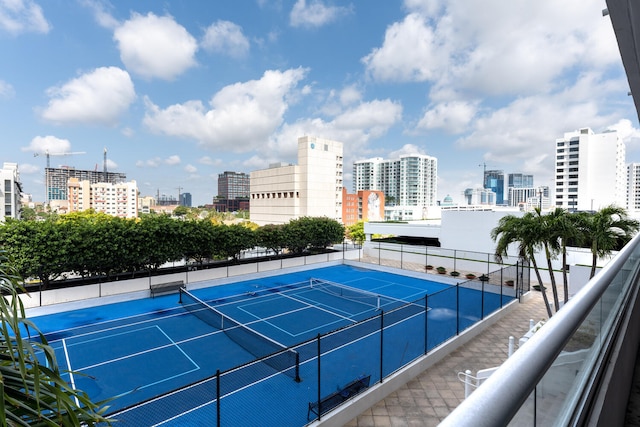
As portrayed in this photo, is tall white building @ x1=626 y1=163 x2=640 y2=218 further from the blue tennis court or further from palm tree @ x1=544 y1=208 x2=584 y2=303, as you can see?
the blue tennis court

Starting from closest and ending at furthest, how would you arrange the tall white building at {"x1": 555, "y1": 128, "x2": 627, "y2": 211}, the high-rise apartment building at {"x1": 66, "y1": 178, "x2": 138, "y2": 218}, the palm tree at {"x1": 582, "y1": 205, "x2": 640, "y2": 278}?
the palm tree at {"x1": 582, "y1": 205, "x2": 640, "y2": 278}, the tall white building at {"x1": 555, "y1": 128, "x2": 627, "y2": 211}, the high-rise apartment building at {"x1": 66, "y1": 178, "x2": 138, "y2": 218}

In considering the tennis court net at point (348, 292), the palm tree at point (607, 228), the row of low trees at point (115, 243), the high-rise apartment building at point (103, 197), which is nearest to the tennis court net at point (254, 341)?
the row of low trees at point (115, 243)

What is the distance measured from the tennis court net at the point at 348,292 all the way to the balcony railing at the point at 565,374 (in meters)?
17.5

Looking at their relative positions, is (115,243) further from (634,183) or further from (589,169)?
(634,183)

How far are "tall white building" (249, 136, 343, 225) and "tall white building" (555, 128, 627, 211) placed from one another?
5875 centimetres

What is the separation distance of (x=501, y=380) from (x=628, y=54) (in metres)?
5.18

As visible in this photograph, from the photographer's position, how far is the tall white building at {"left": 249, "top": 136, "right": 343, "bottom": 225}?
82.4 meters

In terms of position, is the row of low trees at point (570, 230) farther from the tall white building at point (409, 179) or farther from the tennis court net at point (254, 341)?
the tall white building at point (409, 179)

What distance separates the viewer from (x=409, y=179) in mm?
175000

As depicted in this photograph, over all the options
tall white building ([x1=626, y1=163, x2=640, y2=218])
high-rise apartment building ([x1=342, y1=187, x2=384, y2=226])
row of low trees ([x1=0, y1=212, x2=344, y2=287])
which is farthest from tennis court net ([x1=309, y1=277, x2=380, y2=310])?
tall white building ([x1=626, y1=163, x2=640, y2=218])

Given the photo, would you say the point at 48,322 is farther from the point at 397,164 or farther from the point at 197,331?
the point at 397,164

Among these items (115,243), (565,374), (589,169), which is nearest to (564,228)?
(565,374)

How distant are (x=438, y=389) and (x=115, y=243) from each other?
1982cm

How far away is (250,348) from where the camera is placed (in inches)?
540
